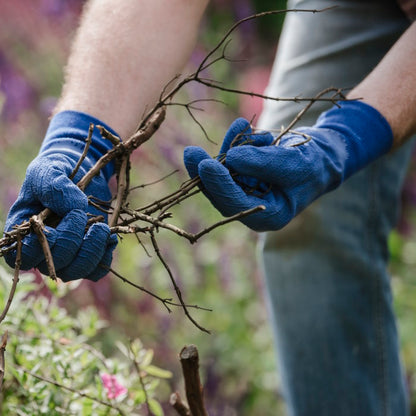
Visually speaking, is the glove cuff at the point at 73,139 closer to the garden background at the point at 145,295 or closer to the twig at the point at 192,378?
the garden background at the point at 145,295

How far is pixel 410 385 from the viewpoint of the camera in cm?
266

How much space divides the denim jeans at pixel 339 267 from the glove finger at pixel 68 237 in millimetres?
995

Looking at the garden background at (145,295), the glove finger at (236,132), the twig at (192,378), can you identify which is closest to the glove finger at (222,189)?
the glove finger at (236,132)

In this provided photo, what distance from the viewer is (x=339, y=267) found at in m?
2.00

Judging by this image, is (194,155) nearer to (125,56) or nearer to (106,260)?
(106,260)

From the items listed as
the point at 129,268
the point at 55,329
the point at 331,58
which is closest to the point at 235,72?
the point at 129,268

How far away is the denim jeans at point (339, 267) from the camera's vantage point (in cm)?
197

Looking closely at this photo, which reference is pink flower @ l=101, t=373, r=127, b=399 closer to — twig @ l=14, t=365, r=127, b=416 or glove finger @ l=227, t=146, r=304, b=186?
twig @ l=14, t=365, r=127, b=416

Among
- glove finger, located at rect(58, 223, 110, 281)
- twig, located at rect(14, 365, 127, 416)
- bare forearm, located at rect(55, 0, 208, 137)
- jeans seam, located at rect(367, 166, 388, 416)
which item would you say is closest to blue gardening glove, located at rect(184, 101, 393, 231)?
glove finger, located at rect(58, 223, 110, 281)

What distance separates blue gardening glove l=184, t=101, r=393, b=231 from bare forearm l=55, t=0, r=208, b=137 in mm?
318

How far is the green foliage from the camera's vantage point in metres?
1.21

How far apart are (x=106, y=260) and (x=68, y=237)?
11cm

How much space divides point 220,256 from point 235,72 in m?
1.90

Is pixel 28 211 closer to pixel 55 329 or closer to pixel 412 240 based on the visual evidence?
pixel 55 329
